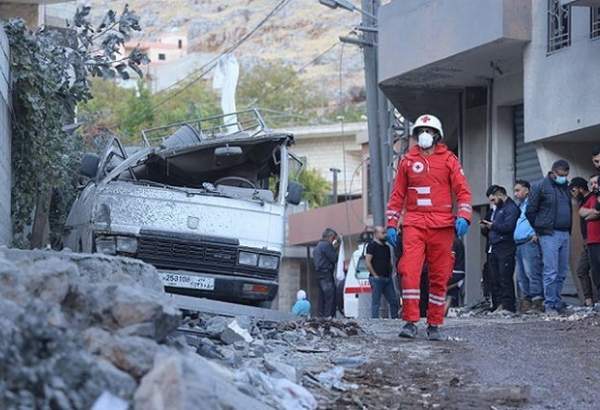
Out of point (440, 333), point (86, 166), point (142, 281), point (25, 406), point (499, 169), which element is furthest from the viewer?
→ point (499, 169)

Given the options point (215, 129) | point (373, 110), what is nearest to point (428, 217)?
point (215, 129)

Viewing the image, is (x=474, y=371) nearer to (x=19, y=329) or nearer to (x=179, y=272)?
(x=19, y=329)

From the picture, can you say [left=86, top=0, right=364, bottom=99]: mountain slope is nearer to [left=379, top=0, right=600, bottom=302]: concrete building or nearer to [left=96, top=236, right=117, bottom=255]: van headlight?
[left=379, top=0, right=600, bottom=302]: concrete building

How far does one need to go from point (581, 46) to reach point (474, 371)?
31.9ft

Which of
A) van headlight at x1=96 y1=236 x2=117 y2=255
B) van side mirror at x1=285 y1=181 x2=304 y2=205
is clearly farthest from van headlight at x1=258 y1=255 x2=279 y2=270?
van headlight at x1=96 y1=236 x2=117 y2=255

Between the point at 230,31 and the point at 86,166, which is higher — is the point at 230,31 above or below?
above

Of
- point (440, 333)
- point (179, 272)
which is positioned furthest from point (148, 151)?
point (440, 333)

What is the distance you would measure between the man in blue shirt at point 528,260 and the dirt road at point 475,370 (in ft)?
11.0

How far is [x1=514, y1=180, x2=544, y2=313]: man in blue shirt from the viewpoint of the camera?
15.6 metres

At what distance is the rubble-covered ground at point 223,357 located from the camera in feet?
17.9

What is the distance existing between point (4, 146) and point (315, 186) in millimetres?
42741

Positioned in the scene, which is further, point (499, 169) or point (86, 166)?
point (499, 169)

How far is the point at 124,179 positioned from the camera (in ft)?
50.0

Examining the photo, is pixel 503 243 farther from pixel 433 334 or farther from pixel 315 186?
pixel 315 186
